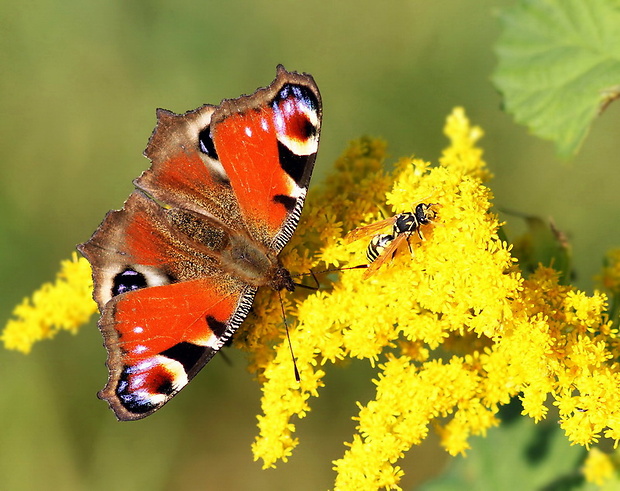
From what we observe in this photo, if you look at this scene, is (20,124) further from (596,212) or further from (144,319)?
(596,212)

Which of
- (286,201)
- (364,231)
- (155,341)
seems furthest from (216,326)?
(364,231)

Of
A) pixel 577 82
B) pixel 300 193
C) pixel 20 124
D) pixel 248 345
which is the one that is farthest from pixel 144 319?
pixel 20 124

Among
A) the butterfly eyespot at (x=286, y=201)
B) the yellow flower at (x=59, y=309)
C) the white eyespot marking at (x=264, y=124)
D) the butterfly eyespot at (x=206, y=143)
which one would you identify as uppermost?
the butterfly eyespot at (x=206, y=143)

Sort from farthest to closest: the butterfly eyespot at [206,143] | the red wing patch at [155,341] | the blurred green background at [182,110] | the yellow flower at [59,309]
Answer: the blurred green background at [182,110], the yellow flower at [59,309], the butterfly eyespot at [206,143], the red wing patch at [155,341]

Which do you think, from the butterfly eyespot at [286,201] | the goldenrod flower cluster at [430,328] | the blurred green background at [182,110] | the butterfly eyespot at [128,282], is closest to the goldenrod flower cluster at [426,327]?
the goldenrod flower cluster at [430,328]

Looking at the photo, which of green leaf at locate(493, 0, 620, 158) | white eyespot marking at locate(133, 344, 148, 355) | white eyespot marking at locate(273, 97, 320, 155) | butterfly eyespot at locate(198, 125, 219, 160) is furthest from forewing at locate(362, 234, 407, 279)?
white eyespot marking at locate(133, 344, 148, 355)

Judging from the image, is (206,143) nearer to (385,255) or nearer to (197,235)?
(197,235)

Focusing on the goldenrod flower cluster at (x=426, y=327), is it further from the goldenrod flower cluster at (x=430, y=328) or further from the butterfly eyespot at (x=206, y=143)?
the butterfly eyespot at (x=206, y=143)
